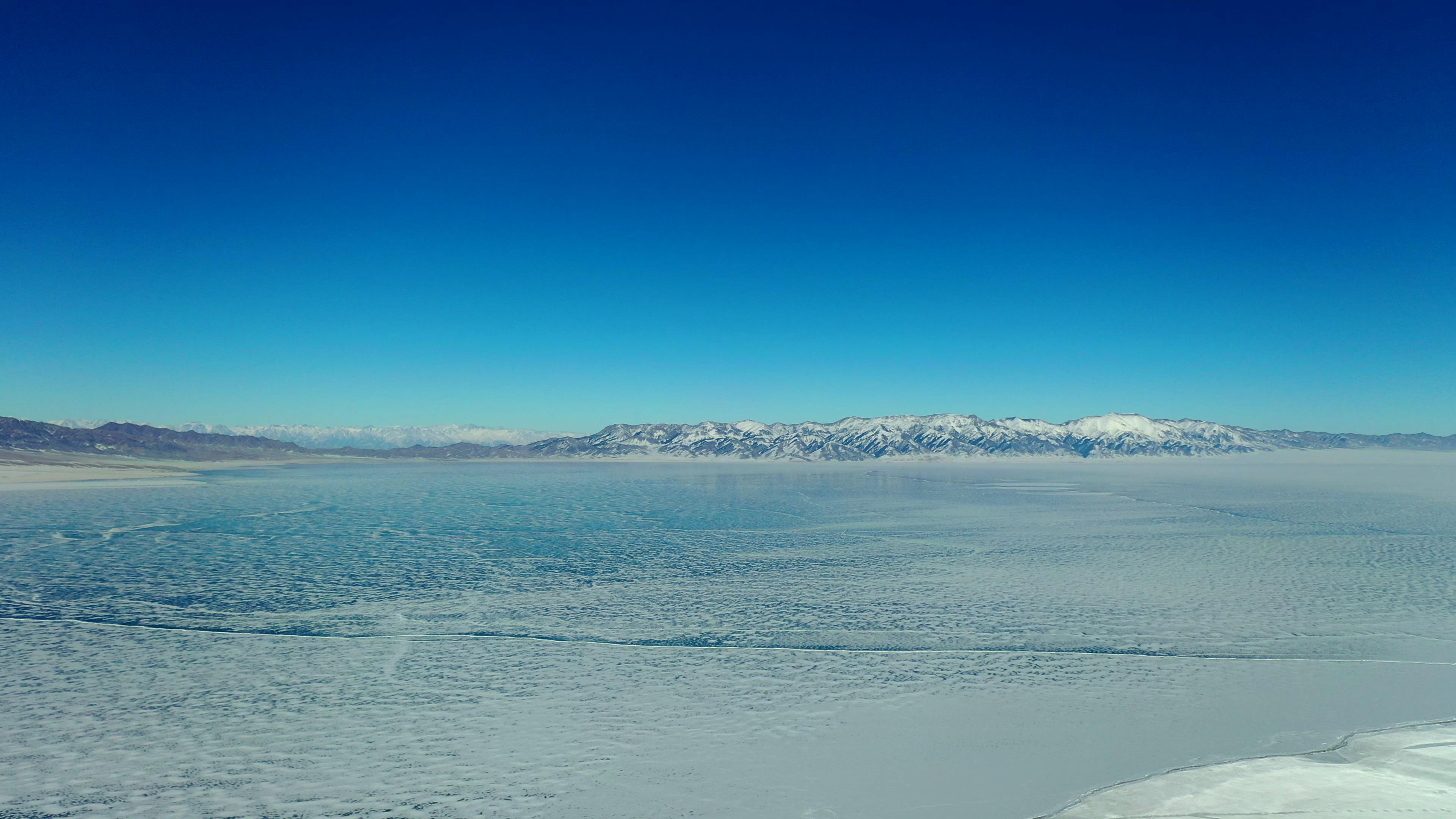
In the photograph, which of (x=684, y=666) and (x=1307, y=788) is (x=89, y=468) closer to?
(x=684, y=666)

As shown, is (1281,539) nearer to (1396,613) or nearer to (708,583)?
(1396,613)

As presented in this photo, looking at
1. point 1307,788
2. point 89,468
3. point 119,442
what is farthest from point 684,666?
point 119,442

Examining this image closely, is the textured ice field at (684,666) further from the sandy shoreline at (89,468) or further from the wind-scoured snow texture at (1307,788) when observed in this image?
the sandy shoreline at (89,468)

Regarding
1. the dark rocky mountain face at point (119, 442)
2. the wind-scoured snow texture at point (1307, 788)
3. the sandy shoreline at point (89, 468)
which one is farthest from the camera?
the dark rocky mountain face at point (119, 442)

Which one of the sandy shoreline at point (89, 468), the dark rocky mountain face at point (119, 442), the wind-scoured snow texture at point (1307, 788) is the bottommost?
the wind-scoured snow texture at point (1307, 788)

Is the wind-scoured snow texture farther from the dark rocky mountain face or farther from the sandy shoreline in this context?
the dark rocky mountain face

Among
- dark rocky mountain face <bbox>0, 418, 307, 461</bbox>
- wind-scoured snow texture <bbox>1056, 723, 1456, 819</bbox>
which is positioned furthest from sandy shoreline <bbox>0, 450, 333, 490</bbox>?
wind-scoured snow texture <bbox>1056, 723, 1456, 819</bbox>

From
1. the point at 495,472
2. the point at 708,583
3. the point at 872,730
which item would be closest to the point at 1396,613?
the point at 872,730

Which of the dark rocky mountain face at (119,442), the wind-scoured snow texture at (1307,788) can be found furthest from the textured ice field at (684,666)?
the dark rocky mountain face at (119,442)

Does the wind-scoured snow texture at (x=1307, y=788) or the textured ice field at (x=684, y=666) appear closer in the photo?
the wind-scoured snow texture at (x=1307, y=788)
